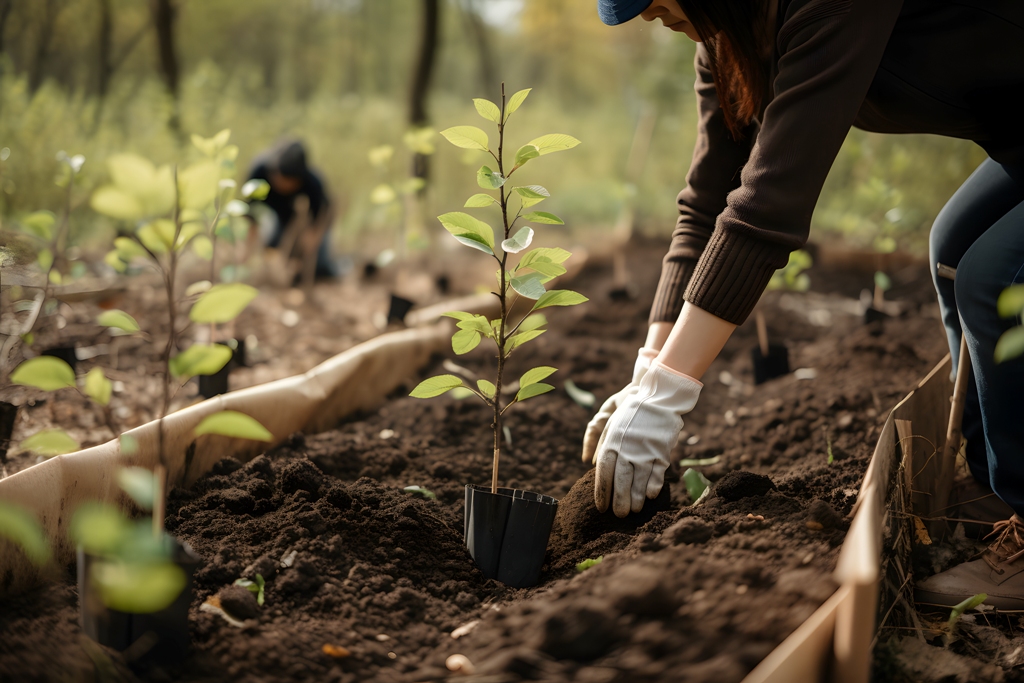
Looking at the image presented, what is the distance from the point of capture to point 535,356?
9.42 feet

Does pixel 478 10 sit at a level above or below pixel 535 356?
above

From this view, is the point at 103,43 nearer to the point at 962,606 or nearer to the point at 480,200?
the point at 480,200

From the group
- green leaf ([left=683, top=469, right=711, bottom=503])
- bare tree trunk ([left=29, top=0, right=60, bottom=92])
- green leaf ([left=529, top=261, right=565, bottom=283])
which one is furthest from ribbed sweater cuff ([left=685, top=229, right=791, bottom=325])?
bare tree trunk ([left=29, top=0, right=60, bottom=92])

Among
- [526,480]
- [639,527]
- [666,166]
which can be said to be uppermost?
[666,166]

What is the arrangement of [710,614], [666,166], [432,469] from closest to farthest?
1. [710,614]
2. [432,469]
3. [666,166]

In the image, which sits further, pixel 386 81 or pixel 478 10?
pixel 386 81

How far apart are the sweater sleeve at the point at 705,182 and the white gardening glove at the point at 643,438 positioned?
1.07ft

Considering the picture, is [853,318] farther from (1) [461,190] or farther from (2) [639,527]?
(1) [461,190]

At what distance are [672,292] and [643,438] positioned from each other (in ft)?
1.40

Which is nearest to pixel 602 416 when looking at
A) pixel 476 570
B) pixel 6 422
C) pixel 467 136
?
pixel 476 570

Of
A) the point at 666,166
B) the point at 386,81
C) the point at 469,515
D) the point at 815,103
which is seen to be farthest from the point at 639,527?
the point at 386,81

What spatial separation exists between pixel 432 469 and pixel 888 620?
1.07 m

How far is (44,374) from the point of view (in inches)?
32.4

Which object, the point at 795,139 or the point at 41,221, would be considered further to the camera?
the point at 41,221
